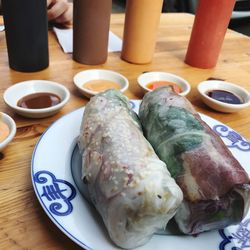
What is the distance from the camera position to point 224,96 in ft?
4.50

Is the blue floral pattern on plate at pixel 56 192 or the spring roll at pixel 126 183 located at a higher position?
the spring roll at pixel 126 183

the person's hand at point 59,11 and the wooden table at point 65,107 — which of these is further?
the person's hand at point 59,11

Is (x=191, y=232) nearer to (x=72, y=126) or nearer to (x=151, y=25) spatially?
(x=72, y=126)

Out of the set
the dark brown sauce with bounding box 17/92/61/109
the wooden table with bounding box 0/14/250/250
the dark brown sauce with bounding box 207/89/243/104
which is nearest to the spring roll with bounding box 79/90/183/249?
the wooden table with bounding box 0/14/250/250

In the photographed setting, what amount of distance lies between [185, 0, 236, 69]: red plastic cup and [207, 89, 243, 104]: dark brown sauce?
359 mm

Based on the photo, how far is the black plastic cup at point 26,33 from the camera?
1282 millimetres

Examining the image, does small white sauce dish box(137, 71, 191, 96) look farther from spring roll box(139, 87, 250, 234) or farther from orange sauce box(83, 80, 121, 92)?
spring roll box(139, 87, 250, 234)

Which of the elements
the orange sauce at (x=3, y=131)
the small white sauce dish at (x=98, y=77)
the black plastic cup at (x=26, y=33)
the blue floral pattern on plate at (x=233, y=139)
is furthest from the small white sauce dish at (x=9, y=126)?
the blue floral pattern on plate at (x=233, y=139)

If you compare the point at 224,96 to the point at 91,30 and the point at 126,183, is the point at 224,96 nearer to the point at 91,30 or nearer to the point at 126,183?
the point at 91,30

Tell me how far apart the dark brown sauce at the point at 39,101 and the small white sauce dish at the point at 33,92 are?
0.02 m

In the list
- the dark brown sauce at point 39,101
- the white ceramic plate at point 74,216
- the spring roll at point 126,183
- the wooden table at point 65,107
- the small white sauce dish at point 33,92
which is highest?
the spring roll at point 126,183

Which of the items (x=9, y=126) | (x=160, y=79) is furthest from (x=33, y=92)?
(x=160, y=79)

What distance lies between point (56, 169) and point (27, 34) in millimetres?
779

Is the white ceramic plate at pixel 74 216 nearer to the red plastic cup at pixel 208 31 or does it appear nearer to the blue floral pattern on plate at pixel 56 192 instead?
the blue floral pattern on plate at pixel 56 192
